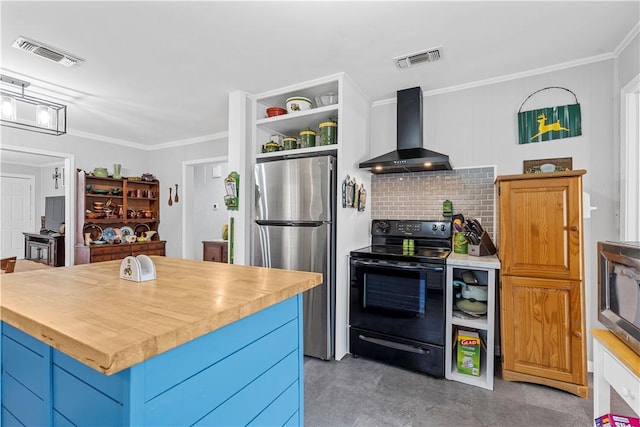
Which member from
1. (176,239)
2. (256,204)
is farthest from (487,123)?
(176,239)

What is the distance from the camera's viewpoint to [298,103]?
2.85 meters

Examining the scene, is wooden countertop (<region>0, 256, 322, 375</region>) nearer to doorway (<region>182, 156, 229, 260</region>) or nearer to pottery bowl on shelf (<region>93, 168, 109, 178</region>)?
pottery bowl on shelf (<region>93, 168, 109, 178</region>)

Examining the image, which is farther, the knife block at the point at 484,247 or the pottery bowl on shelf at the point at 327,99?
the pottery bowl on shelf at the point at 327,99

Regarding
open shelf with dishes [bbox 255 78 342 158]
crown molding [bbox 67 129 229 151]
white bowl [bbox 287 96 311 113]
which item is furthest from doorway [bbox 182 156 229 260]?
white bowl [bbox 287 96 311 113]

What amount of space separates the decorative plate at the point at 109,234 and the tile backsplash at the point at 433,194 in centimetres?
401

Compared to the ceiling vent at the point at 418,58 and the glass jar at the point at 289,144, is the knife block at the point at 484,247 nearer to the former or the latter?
the ceiling vent at the point at 418,58

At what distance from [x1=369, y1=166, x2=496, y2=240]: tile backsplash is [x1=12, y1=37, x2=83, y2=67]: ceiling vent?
2.77 m

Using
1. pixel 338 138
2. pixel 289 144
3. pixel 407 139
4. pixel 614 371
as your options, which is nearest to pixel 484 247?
pixel 407 139

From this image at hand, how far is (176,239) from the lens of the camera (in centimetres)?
511

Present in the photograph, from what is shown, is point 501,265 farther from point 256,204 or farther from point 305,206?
point 256,204

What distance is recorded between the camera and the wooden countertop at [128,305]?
640 millimetres

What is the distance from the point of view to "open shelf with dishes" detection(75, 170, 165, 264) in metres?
4.39

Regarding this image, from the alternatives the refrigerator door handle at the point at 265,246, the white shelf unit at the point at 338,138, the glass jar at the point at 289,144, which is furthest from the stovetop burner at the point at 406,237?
the glass jar at the point at 289,144

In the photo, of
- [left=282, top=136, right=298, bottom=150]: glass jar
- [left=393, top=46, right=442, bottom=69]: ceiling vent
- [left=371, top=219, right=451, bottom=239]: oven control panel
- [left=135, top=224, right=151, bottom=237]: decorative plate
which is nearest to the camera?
[left=393, top=46, right=442, bottom=69]: ceiling vent
